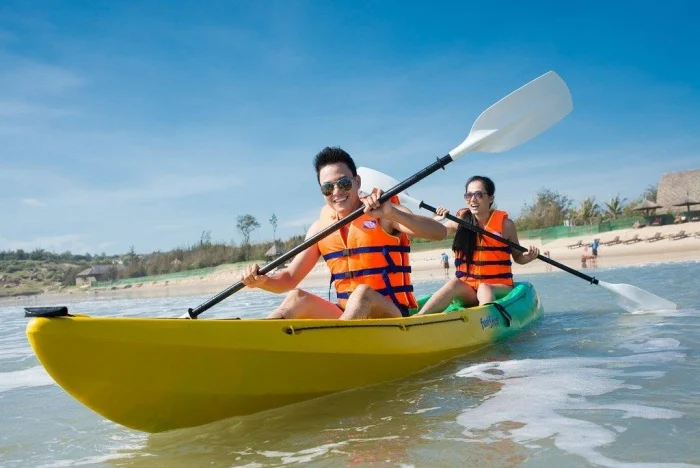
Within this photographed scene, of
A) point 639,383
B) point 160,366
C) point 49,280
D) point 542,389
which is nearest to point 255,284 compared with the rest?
point 160,366

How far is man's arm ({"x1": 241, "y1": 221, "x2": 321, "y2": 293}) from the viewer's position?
11.1 feet

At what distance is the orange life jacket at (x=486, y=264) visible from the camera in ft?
17.1

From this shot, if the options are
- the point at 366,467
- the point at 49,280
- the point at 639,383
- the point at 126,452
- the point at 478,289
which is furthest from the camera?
the point at 49,280

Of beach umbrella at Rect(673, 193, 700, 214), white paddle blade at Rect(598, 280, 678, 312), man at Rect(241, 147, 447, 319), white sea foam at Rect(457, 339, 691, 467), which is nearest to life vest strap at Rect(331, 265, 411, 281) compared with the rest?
man at Rect(241, 147, 447, 319)

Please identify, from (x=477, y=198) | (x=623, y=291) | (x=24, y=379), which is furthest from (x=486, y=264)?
(x=24, y=379)

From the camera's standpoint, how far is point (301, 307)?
3270 millimetres

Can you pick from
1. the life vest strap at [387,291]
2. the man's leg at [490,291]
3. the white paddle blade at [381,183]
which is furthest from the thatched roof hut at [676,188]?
the life vest strap at [387,291]

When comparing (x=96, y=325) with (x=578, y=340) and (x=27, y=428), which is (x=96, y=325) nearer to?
(x=27, y=428)

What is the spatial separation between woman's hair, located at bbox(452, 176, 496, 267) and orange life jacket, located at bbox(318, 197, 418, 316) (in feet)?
5.79

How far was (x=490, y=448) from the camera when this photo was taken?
2242 millimetres

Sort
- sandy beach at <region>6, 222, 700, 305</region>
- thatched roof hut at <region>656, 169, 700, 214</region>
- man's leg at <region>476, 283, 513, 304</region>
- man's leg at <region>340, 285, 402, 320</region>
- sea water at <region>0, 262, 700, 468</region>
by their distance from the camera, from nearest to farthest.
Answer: sea water at <region>0, 262, 700, 468</region>
man's leg at <region>340, 285, 402, 320</region>
man's leg at <region>476, 283, 513, 304</region>
sandy beach at <region>6, 222, 700, 305</region>
thatched roof hut at <region>656, 169, 700, 214</region>

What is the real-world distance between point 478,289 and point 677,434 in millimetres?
2897

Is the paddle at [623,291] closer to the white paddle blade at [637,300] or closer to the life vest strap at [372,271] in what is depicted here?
the white paddle blade at [637,300]

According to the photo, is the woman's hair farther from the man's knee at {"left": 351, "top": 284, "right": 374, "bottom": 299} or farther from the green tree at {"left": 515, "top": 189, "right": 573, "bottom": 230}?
the green tree at {"left": 515, "top": 189, "right": 573, "bottom": 230}
